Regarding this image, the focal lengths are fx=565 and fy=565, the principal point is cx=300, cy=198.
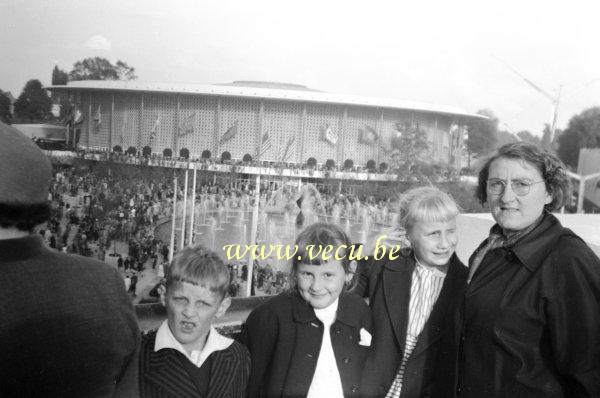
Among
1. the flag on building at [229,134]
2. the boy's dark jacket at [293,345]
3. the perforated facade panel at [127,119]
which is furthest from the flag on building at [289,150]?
the boy's dark jacket at [293,345]

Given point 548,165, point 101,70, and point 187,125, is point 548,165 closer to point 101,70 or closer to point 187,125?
point 187,125

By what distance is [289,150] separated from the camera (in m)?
38.6

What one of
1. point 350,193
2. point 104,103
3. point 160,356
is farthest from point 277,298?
point 104,103

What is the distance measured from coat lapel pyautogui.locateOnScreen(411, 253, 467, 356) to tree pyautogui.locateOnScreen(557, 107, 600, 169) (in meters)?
42.5

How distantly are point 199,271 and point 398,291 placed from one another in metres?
0.84

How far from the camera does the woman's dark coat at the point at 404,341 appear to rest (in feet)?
6.82

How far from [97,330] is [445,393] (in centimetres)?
145

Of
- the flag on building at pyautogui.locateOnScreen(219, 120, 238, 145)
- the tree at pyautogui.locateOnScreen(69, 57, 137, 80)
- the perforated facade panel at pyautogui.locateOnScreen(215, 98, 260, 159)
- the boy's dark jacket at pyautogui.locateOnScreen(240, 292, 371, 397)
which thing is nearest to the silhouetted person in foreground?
the boy's dark jacket at pyautogui.locateOnScreen(240, 292, 371, 397)

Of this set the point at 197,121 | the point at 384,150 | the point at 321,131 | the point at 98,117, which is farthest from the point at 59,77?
the point at 384,150

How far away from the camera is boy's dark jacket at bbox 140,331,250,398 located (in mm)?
1685

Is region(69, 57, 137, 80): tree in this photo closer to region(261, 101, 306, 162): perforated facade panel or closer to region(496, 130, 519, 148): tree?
region(261, 101, 306, 162): perforated facade panel

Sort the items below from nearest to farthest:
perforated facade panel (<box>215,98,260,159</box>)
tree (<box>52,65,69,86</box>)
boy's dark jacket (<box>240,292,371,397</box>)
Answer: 1. boy's dark jacket (<box>240,292,371,397</box>)
2. perforated facade panel (<box>215,98,260,159</box>)
3. tree (<box>52,65,69,86</box>)

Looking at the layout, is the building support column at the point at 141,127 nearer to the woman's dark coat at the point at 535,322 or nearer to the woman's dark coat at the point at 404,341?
the woman's dark coat at the point at 404,341

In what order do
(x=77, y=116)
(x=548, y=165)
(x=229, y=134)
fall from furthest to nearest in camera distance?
1. (x=77, y=116)
2. (x=229, y=134)
3. (x=548, y=165)
